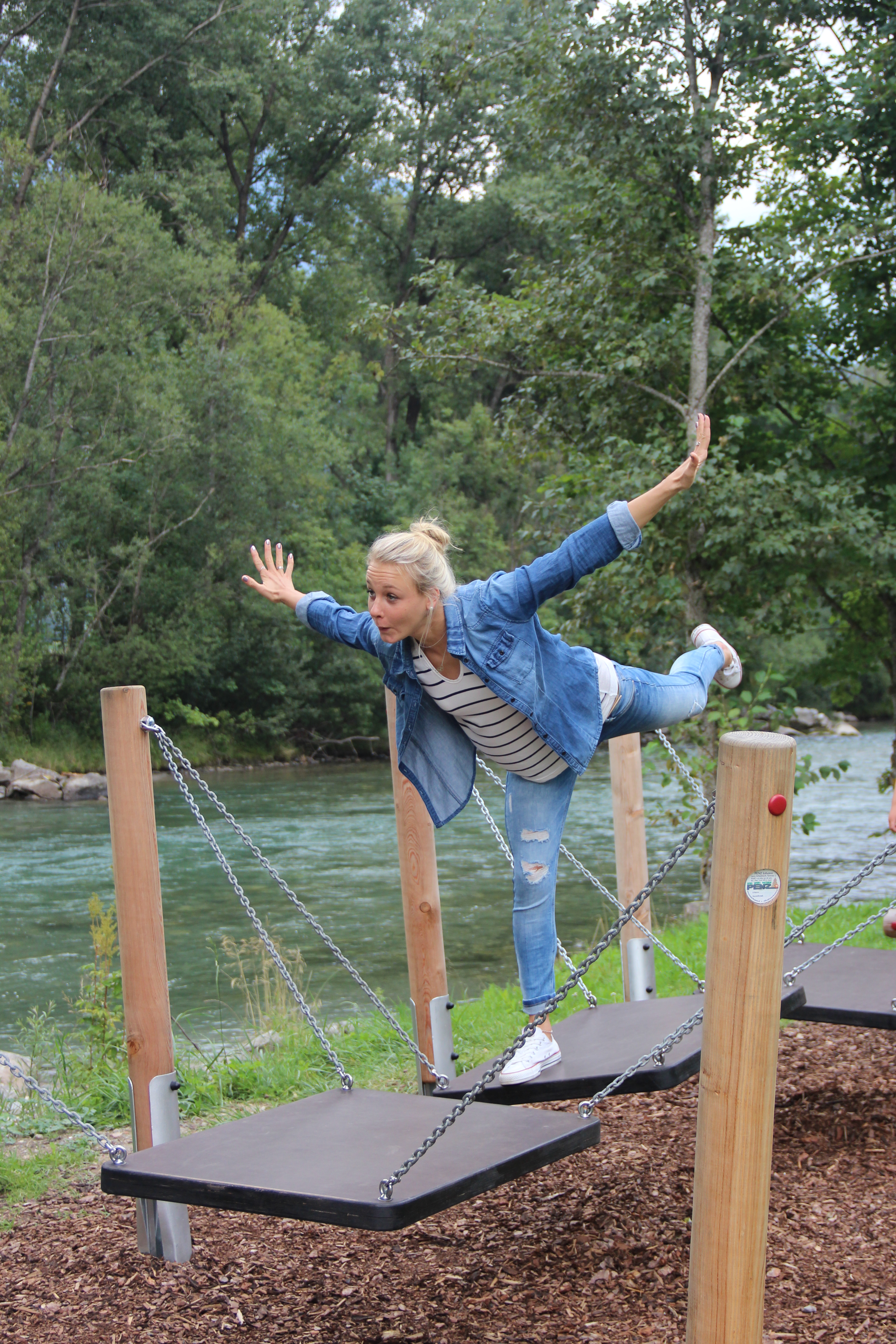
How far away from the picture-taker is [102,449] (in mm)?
24750

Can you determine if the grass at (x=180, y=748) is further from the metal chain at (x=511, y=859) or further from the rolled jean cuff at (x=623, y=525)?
the rolled jean cuff at (x=623, y=525)

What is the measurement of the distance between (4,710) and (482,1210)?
21867 mm

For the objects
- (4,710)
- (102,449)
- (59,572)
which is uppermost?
(102,449)

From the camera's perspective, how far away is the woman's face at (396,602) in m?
3.08

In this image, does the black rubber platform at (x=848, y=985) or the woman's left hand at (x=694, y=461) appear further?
the black rubber platform at (x=848, y=985)

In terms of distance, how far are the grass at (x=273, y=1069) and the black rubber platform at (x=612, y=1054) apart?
4.47 feet

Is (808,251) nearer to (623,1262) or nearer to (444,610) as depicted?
(444,610)

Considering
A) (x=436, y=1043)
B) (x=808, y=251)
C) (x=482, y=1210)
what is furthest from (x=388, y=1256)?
(x=808, y=251)

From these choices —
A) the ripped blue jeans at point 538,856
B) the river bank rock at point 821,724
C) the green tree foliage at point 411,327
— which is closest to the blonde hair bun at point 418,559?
the ripped blue jeans at point 538,856

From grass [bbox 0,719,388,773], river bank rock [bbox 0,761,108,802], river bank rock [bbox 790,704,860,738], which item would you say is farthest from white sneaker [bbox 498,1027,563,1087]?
river bank rock [bbox 790,704,860,738]

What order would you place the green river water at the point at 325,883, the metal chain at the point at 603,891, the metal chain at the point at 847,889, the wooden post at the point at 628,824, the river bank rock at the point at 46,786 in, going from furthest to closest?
the river bank rock at the point at 46,786
the green river water at the point at 325,883
the wooden post at the point at 628,824
the metal chain at the point at 603,891
the metal chain at the point at 847,889

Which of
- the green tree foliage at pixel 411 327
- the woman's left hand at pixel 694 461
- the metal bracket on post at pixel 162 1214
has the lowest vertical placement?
the metal bracket on post at pixel 162 1214

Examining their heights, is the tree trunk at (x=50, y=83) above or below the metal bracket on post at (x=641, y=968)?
above

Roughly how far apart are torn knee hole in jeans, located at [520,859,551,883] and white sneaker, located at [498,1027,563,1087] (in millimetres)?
385
